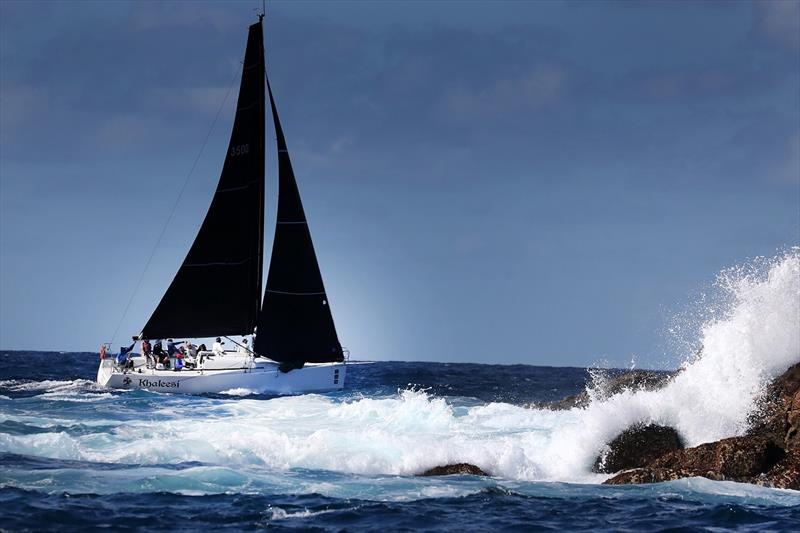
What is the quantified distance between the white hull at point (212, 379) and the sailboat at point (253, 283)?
136mm

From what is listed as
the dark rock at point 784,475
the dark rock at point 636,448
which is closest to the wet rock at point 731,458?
the dark rock at point 784,475

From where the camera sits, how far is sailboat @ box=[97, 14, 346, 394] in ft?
150

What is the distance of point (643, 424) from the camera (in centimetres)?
2144

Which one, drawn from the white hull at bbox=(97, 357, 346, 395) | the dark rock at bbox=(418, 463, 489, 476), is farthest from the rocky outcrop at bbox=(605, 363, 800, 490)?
the white hull at bbox=(97, 357, 346, 395)

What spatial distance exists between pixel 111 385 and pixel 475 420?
19.4m

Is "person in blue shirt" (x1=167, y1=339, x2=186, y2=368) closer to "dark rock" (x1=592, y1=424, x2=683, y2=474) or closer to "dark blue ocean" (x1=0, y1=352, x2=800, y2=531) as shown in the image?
"dark blue ocean" (x1=0, y1=352, x2=800, y2=531)

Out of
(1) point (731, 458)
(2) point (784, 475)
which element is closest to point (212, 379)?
(1) point (731, 458)

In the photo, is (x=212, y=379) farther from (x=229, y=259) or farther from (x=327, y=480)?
(x=327, y=480)

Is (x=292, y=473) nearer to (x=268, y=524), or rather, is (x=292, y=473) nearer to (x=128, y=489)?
(x=128, y=489)

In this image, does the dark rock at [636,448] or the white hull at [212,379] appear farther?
the white hull at [212,379]

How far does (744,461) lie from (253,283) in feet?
105

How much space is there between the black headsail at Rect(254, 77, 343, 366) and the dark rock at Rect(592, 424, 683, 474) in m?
26.6

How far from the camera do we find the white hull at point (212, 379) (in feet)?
142

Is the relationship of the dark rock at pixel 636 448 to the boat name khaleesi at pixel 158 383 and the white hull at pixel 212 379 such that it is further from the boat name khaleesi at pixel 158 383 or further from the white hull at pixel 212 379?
the boat name khaleesi at pixel 158 383
